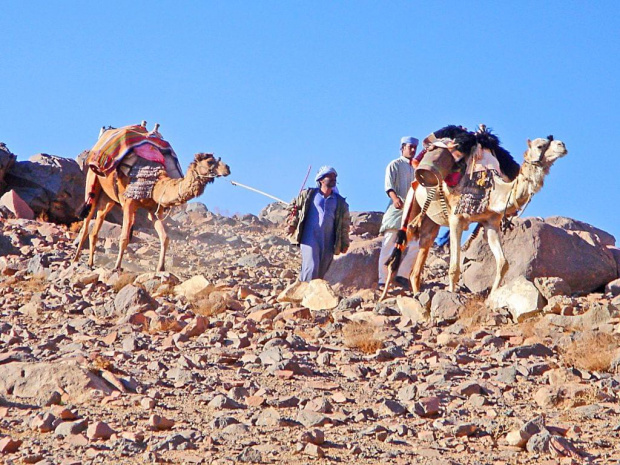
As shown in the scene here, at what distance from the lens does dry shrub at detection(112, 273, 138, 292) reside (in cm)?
1373

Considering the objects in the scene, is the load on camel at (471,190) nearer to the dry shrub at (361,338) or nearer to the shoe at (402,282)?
the shoe at (402,282)

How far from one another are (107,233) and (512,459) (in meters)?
15.8

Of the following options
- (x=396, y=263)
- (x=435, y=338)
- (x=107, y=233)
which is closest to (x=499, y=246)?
(x=396, y=263)

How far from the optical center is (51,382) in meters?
7.53

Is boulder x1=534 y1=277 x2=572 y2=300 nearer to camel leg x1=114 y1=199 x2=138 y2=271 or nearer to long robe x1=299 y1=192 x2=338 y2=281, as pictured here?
long robe x1=299 y1=192 x2=338 y2=281

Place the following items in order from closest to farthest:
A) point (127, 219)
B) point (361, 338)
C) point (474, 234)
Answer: point (361, 338) → point (474, 234) → point (127, 219)

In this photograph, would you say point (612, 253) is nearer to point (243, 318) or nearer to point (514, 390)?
point (243, 318)

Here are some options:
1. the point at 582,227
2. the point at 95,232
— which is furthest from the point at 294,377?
the point at 582,227

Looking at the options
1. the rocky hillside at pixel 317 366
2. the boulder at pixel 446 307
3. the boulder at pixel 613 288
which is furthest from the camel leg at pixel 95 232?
the boulder at pixel 613 288

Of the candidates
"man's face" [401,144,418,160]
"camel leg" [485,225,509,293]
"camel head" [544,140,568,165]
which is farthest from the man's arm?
"camel head" [544,140,568,165]

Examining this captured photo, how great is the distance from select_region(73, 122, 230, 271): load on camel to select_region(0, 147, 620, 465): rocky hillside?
1.31 m

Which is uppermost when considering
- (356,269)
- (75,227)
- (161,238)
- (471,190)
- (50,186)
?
(50,186)

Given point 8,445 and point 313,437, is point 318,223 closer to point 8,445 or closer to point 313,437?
point 313,437

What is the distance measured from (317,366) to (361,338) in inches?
35.9
